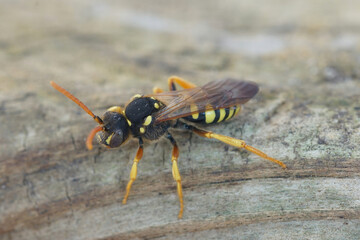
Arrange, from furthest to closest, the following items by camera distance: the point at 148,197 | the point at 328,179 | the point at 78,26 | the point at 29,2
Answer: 1. the point at 29,2
2. the point at 78,26
3. the point at 148,197
4. the point at 328,179

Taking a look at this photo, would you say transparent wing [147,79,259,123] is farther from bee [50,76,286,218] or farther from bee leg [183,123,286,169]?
bee leg [183,123,286,169]

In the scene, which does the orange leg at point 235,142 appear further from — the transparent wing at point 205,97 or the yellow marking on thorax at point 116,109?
the yellow marking on thorax at point 116,109

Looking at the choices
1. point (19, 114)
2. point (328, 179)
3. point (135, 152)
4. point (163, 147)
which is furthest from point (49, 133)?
point (328, 179)

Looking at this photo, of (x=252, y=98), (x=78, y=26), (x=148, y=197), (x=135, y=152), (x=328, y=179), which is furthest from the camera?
(x=78, y=26)

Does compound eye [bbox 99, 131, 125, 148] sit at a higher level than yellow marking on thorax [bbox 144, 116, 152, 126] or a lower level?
lower

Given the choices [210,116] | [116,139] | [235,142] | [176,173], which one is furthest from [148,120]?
[235,142]

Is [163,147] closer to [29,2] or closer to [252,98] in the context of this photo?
[252,98]

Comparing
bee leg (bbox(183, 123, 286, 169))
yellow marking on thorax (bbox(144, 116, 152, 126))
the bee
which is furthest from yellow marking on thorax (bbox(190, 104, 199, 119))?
yellow marking on thorax (bbox(144, 116, 152, 126))

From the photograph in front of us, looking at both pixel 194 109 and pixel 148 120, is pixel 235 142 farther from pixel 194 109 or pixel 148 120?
pixel 148 120
